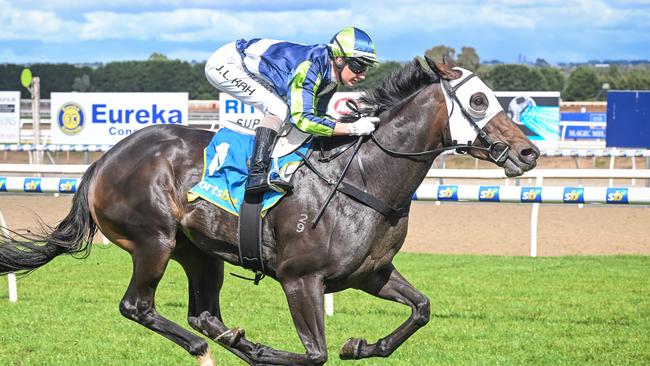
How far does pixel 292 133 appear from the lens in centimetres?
510

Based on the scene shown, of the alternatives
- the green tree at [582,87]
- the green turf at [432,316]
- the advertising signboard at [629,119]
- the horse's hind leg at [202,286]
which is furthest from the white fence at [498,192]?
the green tree at [582,87]

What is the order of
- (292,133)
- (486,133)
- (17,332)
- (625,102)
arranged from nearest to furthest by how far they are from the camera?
(486,133), (292,133), (17,332), (625,102)

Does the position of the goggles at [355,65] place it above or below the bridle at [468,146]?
above

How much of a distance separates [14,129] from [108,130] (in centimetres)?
233

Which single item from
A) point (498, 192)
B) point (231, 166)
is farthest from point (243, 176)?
point (498, 192)

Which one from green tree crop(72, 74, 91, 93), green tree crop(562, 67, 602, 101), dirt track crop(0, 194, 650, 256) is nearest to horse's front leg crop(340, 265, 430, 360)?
dirt track crop(0, 194, 650, 256)

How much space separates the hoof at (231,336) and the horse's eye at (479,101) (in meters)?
1.72

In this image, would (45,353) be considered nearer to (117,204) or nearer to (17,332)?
(17,332)

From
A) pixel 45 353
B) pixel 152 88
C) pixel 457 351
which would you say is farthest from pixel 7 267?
pixel 152 88

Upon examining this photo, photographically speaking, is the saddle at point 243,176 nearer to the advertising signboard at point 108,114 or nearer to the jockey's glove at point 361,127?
the jockey's glove at point 361,127

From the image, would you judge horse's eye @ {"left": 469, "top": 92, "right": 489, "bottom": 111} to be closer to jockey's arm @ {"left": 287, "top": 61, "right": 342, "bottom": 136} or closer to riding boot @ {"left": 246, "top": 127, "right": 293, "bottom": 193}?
jockey's arm @ {"left": 287, "top": 61, "right": 342, "bottom": 136}

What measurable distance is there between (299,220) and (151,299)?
1.09 meters

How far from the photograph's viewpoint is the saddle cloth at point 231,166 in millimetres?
4980

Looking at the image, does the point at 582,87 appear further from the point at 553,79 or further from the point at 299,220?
the point at 299,220
